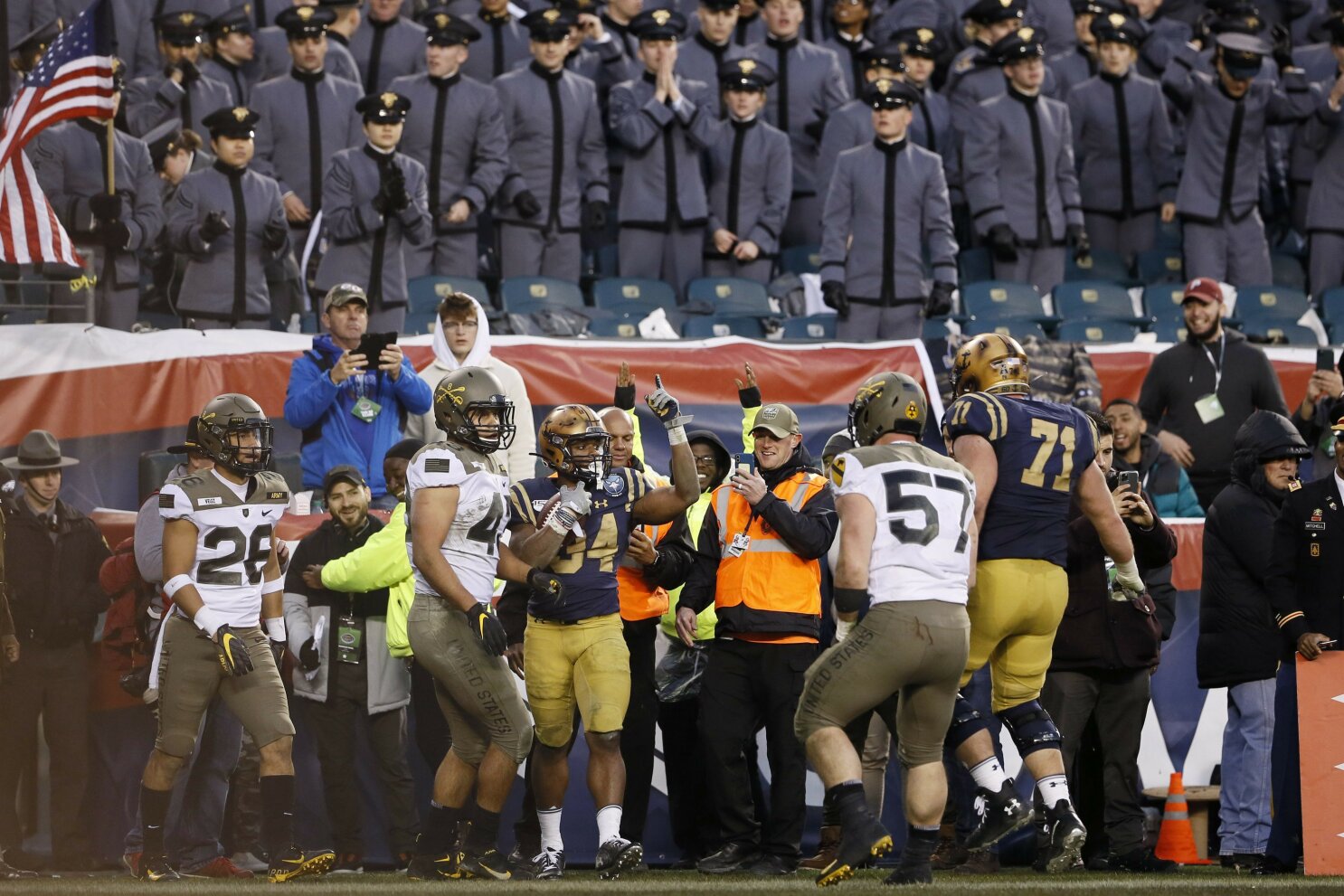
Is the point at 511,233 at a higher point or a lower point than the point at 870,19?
lower

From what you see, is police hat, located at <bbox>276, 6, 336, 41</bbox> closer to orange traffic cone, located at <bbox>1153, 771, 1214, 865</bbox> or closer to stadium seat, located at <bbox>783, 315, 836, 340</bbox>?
stadium seat, located at <bbox>783, 315, 836, 340</bbox>

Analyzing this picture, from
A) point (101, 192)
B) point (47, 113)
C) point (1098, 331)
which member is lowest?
point (1098, 331)

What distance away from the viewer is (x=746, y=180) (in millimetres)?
13125

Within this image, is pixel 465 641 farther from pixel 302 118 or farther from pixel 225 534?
pixel 302 118

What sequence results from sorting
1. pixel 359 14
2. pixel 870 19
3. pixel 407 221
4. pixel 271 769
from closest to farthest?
pixel 271 769, pixel 407 221, pixel 359 14, pixel 870 19

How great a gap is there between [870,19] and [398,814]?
31.5 ft

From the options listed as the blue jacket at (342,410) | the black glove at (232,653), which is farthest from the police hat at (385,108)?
the black glove at (232,653)

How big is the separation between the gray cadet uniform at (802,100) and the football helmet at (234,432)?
7037mm

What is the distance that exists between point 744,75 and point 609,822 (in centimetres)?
713

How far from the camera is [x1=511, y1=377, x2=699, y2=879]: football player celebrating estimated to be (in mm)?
7406

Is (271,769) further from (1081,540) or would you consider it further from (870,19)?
(870,19)

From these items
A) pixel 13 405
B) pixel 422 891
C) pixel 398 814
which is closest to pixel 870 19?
pixel 13 405

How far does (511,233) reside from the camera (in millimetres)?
12719

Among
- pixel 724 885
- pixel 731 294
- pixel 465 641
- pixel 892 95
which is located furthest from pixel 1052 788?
pixel 892 95
